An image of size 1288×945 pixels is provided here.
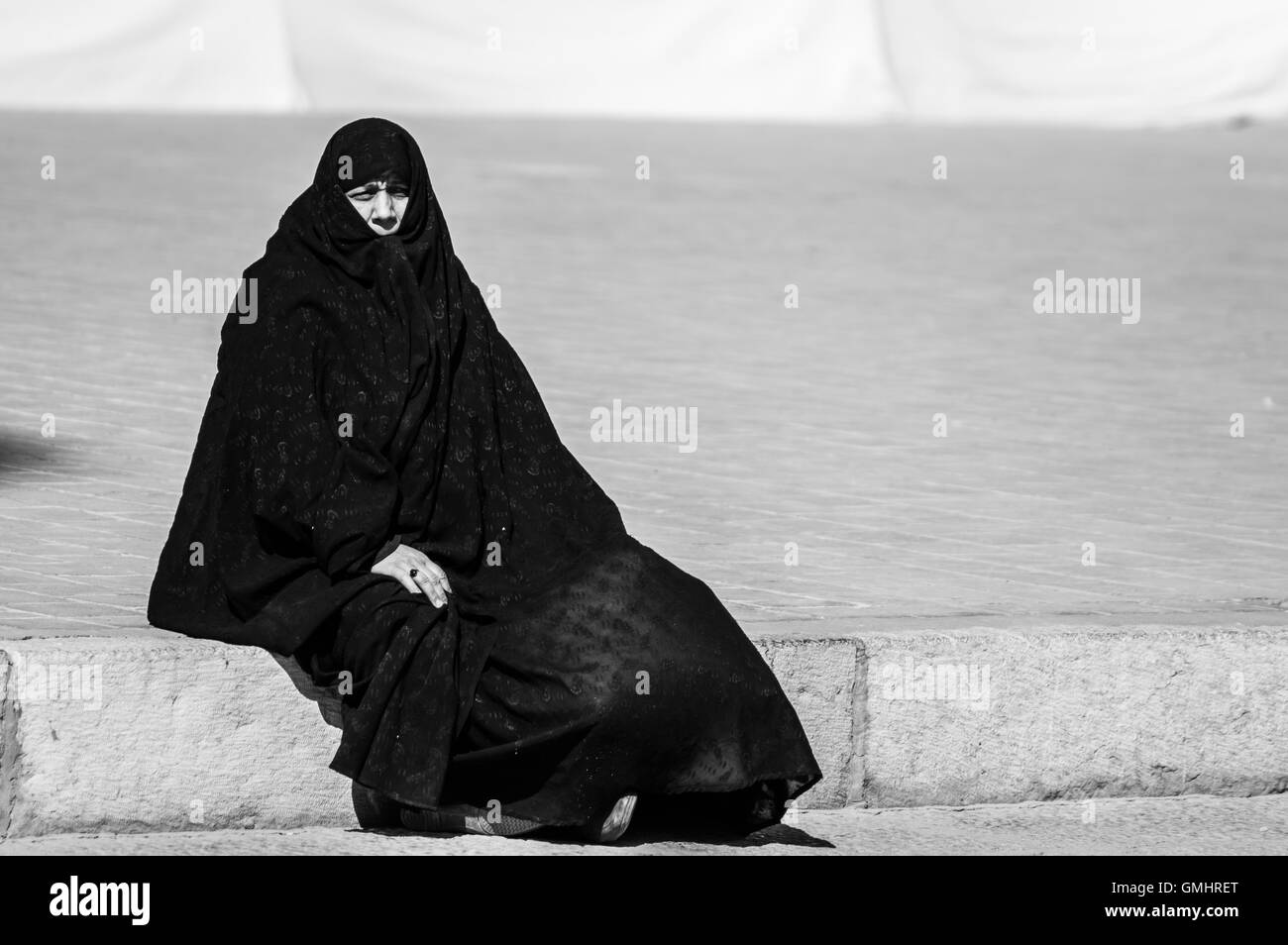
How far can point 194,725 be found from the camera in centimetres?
428

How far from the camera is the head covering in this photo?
13.9ft

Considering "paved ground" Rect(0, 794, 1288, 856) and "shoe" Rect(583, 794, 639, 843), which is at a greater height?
"shoe" Rect(583, 794, 639, 843)

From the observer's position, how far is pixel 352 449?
4258 mm

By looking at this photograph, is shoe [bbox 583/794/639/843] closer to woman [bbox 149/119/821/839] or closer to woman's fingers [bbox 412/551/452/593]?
woman [bbox 149/119/821/839]

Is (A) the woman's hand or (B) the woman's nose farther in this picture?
(B) the woman's nose

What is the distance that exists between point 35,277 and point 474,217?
2957 millimetres

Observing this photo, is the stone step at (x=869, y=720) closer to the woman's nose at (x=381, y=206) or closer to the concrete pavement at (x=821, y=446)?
the concrete pavement at (x=821, y=446)

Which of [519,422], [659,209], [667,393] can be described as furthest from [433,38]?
[519,422]

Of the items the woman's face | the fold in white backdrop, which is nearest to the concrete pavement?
the woman's face

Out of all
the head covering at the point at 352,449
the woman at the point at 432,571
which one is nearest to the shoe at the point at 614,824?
the woman at the point at 432,571

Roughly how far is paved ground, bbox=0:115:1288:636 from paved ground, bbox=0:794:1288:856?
0.43 metres

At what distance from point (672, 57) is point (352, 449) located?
47.9ft

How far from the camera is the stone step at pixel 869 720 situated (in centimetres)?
421

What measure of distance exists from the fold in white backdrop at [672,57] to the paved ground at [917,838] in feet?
43.8
